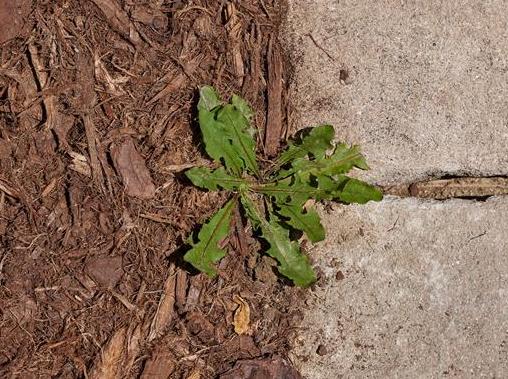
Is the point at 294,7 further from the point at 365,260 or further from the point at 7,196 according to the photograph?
the point at 7,196

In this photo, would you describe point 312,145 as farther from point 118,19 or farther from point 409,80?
point 118,19

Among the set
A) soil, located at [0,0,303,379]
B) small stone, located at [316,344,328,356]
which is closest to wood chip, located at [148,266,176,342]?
soil, located at [0,0,303,379]

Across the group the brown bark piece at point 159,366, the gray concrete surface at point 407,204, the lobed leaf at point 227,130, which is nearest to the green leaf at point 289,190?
the lobed leaf at point 227,130

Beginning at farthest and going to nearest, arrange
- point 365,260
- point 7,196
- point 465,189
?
point 465,189, point 365,260, point 7,196

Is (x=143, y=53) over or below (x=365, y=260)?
over

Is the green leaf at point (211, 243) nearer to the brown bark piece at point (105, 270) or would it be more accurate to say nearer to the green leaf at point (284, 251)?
the green leaf at point (284, 251)

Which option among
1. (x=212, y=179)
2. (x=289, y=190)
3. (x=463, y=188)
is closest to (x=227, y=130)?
(x=212, y=179)

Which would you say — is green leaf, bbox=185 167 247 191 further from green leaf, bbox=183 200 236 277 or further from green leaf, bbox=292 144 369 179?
green leaf, bbox=292 144 369 179

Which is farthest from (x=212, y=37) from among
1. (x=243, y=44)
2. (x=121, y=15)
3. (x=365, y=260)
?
(x=365, y=260)
